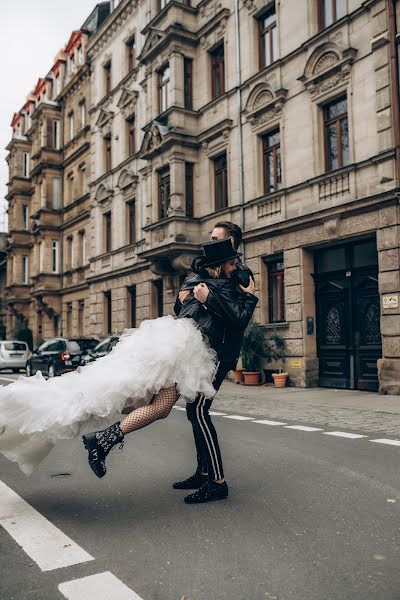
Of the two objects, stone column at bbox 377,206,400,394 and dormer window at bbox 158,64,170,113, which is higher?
dormer window at bbox 158,64,170,113

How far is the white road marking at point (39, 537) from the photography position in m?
3.24

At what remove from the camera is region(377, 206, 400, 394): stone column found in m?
13.9

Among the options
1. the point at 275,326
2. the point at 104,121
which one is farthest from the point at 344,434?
the point at 104,121

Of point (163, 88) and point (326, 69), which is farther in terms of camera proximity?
point (163, 88)

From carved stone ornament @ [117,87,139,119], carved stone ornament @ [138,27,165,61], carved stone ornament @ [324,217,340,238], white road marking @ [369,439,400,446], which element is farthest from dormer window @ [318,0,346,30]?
white road marking @ [369,439,400,446]

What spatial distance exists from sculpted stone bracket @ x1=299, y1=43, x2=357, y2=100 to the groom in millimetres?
12468

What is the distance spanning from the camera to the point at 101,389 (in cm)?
412

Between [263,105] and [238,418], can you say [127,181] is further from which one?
[238,418]

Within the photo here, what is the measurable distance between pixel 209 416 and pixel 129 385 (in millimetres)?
717

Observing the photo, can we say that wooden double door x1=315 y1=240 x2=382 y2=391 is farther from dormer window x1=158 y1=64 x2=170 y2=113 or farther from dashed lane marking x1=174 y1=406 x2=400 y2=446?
dormer window x1=158 y1=64 x2=170 y2=113

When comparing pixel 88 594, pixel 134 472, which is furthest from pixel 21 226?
pixel 88 594

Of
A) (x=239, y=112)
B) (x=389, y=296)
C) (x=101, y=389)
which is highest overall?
(x=239, y=112)

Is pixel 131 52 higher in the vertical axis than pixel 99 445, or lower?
higher

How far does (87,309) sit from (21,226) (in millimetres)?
14603
